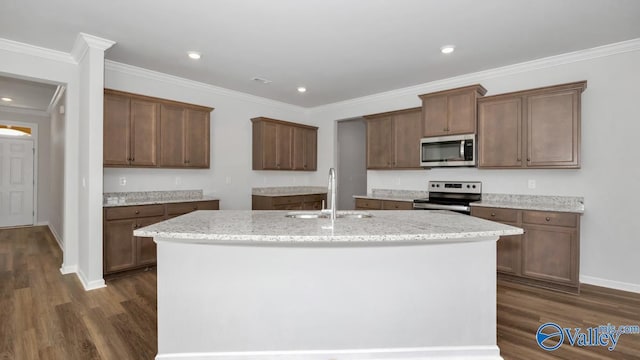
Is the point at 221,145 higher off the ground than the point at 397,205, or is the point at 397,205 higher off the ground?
the point at 221,145

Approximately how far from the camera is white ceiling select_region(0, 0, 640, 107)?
264 centimetres

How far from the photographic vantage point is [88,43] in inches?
127

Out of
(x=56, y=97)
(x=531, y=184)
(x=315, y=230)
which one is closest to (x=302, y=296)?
(x=315, y=230)

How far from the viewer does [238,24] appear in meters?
2.95

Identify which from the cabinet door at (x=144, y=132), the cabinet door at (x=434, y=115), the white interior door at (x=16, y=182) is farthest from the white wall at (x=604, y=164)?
the white interior door at (x=16, y=182)

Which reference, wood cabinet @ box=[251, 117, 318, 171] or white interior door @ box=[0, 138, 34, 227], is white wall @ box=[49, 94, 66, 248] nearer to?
white interior door @ box=[0, 138, 34, 227]

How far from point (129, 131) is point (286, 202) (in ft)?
8.36

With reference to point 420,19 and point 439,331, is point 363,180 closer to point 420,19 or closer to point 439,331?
point 420,19

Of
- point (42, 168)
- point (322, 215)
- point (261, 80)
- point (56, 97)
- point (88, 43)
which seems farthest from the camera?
point (42, 168)

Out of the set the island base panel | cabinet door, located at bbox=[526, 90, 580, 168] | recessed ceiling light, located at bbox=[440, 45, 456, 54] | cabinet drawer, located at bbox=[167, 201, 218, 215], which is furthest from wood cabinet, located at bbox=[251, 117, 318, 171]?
cabinet door, located at bbox=[526, 90, 580, 168]

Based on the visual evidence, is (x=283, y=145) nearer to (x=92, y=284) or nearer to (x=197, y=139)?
(x=197, y=139)

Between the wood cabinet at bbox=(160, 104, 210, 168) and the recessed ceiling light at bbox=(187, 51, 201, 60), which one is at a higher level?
the recessed ceiling light at bbox=(187, 51, 201, 60)

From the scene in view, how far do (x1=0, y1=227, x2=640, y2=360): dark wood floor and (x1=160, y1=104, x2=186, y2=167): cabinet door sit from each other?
1.50 m

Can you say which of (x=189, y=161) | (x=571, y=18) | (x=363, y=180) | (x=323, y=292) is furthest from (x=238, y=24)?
(x=363, y=180)
